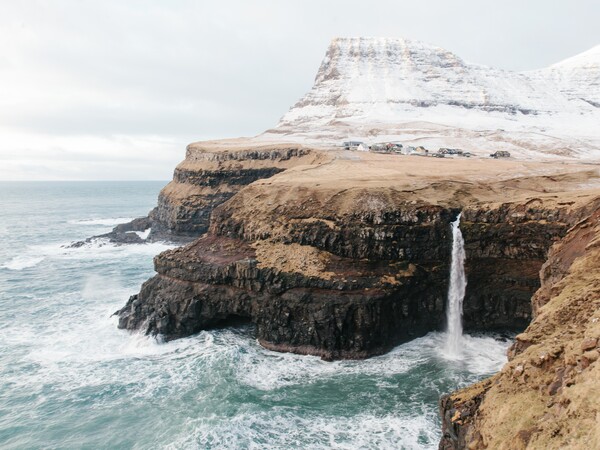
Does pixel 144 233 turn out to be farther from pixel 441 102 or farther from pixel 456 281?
pixel 441 102

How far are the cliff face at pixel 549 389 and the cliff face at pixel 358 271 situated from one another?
17.2 m

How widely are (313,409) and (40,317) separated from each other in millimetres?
32125

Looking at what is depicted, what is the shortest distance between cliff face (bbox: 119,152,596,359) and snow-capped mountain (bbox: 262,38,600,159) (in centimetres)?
6564

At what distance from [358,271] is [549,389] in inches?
935

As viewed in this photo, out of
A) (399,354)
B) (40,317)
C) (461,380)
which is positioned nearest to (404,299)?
(399,354)

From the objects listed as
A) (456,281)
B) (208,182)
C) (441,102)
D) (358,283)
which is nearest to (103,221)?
(208,182)

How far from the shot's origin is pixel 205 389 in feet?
100

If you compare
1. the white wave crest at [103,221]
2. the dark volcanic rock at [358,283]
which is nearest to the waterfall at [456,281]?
the dark volcanic rock at [358,283]

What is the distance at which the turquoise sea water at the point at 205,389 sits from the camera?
83.8ft

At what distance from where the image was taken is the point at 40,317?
45.1 metres

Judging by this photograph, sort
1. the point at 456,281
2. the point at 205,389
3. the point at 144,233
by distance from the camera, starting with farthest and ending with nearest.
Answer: the point at 144,233
the point at 456,281
the point at 205,389

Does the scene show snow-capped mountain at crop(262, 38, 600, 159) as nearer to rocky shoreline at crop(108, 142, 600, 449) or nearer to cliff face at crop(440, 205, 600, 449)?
rocky shoreline at crop(108, 142, 600, 449)

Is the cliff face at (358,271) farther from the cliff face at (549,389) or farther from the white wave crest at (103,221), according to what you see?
the white wave crest at (103,221)

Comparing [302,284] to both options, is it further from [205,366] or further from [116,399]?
[116,399]
